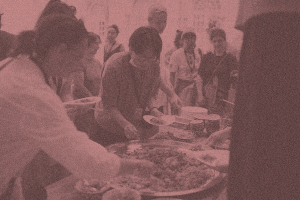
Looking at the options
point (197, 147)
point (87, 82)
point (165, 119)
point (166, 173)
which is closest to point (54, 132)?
point (166, 173)

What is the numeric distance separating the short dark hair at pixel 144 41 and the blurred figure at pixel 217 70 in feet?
4.16

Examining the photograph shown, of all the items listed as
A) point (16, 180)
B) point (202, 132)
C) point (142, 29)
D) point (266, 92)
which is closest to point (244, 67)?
point (266, 92)

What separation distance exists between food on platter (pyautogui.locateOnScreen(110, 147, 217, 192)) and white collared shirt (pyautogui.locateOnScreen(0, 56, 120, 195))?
347 millimetres

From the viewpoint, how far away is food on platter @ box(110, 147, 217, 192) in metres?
1.48

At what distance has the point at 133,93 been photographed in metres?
2.17

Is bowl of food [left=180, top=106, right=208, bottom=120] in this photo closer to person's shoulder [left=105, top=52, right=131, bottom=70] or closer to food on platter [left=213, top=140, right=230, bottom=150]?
food on platter [left=213, top=140, right=230, bottom=150]

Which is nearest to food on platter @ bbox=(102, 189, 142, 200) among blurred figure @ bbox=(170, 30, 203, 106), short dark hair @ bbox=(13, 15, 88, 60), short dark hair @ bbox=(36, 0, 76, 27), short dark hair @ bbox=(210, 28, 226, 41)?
short dark hair @ bbox=(13, 15, 88, 60)

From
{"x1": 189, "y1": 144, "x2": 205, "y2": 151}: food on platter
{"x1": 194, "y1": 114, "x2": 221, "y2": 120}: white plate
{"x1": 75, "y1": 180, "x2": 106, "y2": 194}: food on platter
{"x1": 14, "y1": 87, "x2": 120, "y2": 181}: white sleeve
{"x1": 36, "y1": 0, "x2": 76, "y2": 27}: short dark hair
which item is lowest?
{"x1": 75, "y1": 180, "x2": 106, "y2": 194}: food on platter

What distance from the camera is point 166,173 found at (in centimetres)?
163

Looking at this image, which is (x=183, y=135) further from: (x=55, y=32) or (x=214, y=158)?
(x=55, y=32)

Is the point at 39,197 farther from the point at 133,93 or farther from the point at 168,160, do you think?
the point at 133,93

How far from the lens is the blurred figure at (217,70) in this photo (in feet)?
10.8

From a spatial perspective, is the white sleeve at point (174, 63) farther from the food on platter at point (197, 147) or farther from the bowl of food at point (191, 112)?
the food on platter at point (197, 147)

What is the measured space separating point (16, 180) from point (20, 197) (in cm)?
7
